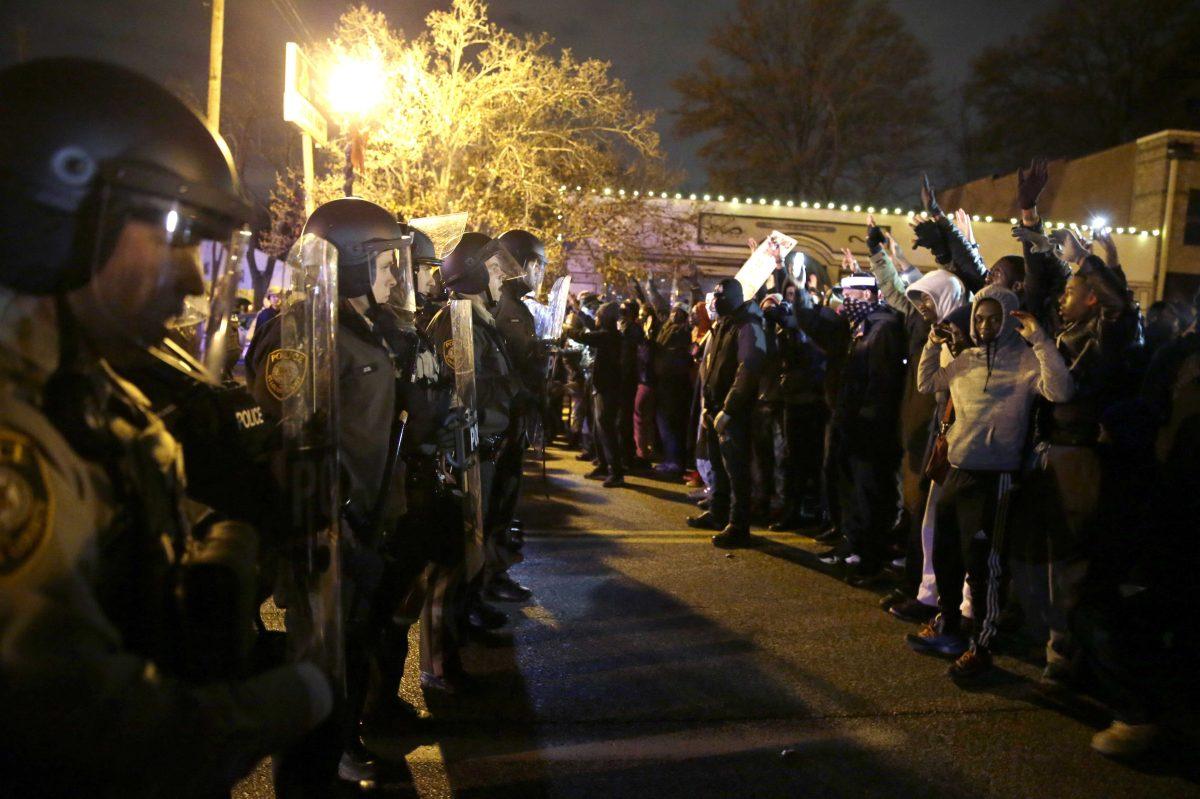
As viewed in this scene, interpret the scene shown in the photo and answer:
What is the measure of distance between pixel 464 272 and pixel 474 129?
40.0 ft

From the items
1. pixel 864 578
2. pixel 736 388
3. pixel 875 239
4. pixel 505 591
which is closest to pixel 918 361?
pixel 875 239

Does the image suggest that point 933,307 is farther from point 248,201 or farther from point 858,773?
point 248,201

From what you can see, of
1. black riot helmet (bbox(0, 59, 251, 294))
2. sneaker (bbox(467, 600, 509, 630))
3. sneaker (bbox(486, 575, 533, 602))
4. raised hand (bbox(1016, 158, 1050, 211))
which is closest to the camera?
black riot helmet (bbox(0, 59, 251, 294))

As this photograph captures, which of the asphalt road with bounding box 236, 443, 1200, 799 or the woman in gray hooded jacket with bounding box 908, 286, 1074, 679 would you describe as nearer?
the asphalt road with bounding box 236, 443, 1200, 799

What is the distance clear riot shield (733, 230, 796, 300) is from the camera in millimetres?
7632

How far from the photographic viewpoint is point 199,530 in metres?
1.58

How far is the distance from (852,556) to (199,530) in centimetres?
577

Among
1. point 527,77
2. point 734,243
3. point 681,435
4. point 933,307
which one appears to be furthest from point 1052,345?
point 734,243

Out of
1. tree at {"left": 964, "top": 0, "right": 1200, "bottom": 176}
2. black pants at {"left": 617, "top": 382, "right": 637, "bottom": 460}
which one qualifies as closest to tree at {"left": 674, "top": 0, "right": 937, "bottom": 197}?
tree at {"left": 964, "top": 0, "right": 1200, "bottom": 176}

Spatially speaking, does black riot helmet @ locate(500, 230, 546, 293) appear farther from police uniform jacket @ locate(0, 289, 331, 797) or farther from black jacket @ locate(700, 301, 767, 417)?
police uniform jacket @ locate(0, 289, 331, 797)

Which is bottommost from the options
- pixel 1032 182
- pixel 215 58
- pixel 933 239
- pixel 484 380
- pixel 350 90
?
pixel 484 380

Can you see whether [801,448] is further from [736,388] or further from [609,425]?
[609,425]

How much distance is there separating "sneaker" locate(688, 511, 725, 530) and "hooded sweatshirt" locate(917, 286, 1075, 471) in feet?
11.3

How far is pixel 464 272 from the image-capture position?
17.1 feet
